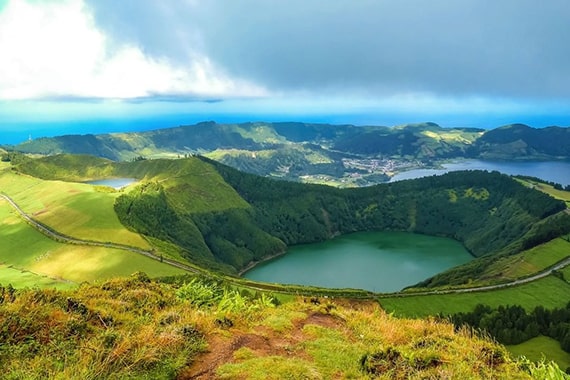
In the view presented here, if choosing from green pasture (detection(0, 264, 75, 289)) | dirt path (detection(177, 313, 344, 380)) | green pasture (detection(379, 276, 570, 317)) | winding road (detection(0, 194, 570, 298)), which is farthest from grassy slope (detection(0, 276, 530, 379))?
winding road (detection(0, 194, 570, 298))

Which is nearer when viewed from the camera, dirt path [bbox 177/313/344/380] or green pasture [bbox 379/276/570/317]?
dirt path [bbox 177/313/344/380]

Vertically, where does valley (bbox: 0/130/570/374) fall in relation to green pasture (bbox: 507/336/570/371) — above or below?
below

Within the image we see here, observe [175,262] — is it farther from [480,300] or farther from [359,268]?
[480,300]

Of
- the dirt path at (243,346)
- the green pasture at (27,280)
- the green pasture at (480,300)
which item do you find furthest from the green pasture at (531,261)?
the dirt path at (243,346)

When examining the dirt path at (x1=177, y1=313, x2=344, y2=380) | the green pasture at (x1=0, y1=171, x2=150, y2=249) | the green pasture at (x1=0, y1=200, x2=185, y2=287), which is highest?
the dirt path at (x1=177, y1=313, x2=344, y2=380)

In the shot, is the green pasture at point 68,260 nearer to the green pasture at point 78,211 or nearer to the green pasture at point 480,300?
the green pasture at point 78,211

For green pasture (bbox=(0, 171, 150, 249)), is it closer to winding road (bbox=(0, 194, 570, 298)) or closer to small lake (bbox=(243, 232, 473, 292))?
winding road (bbox=(0, 194, 570, 298))
